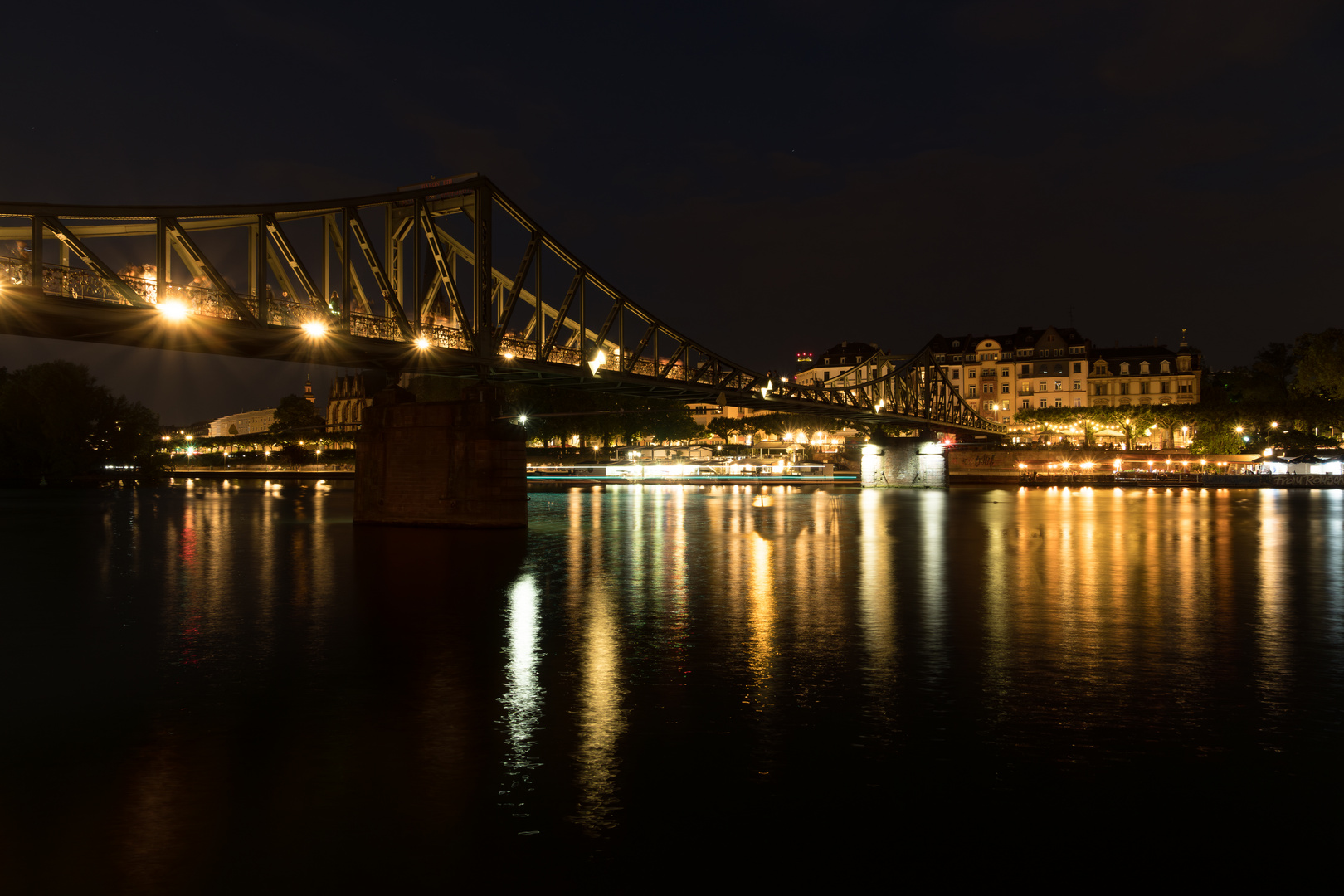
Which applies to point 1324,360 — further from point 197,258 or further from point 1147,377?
point 197,258

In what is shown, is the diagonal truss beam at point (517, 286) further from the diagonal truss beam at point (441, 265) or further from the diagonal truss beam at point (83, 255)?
the diagonal truss beam at point (83, 255)

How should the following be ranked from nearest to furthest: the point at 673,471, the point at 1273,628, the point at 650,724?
the point at 650,724 → the point at 1273,628 → the point at 673,471

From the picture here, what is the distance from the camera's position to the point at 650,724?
1149cm

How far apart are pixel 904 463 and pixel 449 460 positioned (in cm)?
7395

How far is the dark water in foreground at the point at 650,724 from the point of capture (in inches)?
311

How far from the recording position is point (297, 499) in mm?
81125

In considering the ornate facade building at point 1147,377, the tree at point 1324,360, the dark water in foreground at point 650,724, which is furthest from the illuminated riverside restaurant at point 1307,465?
the dark water in foreground at point 650,724

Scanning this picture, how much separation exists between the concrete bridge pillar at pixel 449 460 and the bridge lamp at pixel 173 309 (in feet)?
35.2

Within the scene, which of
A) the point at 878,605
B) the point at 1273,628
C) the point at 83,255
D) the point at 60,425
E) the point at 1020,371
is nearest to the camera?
the point at 1273,628

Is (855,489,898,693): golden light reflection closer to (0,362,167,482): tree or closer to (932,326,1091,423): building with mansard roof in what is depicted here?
(0,362,167,482): tree

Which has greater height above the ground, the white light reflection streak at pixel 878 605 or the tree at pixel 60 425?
the tree at pixel 60 425

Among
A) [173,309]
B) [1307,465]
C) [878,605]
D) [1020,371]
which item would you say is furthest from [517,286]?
[1020,371]

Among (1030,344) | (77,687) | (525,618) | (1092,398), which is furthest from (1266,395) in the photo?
(77,687)

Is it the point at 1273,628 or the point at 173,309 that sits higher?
the point at 173,309
